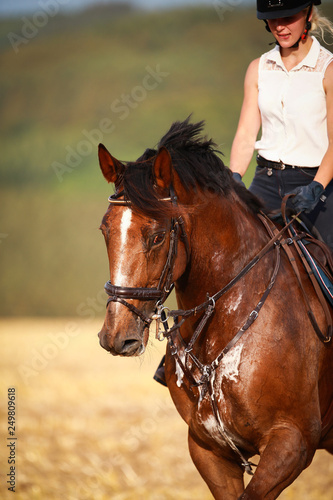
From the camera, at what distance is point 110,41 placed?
37.4 feet

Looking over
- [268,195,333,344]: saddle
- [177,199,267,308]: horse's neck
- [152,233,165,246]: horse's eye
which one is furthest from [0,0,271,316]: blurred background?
[152,233,165,246]: horse's eye

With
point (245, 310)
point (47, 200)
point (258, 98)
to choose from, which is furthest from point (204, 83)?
point (245, 310)

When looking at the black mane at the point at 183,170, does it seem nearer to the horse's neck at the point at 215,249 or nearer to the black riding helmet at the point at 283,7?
the horse's neck at the point at 215,249

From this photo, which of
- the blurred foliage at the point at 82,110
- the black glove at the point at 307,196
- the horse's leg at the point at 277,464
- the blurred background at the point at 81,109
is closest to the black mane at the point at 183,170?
the black glove at the point at 307,196

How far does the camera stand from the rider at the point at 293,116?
10.5 feet

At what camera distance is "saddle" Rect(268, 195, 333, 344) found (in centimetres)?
296

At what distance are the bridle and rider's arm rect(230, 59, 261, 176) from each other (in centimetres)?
101

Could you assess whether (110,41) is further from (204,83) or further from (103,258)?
(103,258)

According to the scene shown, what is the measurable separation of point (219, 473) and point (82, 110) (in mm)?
9207

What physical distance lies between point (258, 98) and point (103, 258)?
8.27m

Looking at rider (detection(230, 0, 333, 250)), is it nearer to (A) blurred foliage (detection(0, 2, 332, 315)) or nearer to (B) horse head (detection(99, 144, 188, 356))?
(B) horse head (detection(99, 144, 188, 356))

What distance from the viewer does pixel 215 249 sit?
2.83 meters

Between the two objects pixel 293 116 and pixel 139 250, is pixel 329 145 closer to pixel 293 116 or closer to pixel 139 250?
pixel 293 116

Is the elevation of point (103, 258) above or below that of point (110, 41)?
below
